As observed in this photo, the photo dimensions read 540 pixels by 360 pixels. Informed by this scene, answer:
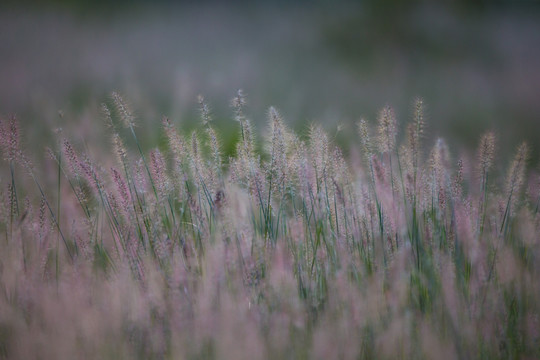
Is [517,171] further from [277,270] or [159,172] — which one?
[159,172]

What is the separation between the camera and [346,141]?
484 cm

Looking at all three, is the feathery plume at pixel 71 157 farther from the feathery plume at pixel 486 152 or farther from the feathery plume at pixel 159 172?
the feathery plume at pixel 486 152

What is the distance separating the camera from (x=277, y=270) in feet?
5.84

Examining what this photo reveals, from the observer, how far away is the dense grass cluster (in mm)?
1603

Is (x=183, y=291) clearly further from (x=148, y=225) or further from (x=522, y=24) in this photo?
(x=522, y=24)

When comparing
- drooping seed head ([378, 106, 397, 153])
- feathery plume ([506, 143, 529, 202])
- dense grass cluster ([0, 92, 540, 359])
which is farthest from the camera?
drooping seed head ([378, 106, 397, 153])

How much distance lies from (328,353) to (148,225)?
1.04 metres

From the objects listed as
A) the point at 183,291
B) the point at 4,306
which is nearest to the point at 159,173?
the point at 183,291

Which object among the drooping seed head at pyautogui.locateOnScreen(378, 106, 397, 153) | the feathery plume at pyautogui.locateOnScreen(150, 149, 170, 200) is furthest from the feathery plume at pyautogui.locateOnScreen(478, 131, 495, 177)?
the feathery plume at pyautogui.locateOnScreen(150, 149, 170, 200)

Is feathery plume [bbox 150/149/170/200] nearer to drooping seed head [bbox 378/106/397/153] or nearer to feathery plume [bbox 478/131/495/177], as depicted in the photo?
drooping seed head [bbox 378/106/397/153]

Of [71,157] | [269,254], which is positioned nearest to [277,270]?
[269,254]

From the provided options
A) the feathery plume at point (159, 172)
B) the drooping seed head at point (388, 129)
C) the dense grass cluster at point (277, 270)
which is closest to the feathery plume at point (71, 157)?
the dense grass cluster at point (277, 270)

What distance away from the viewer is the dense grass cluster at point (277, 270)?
1.60 m

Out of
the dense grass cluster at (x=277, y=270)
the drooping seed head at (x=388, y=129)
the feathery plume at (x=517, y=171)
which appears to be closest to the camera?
the dense grass cluster at (x=277, y=270)
